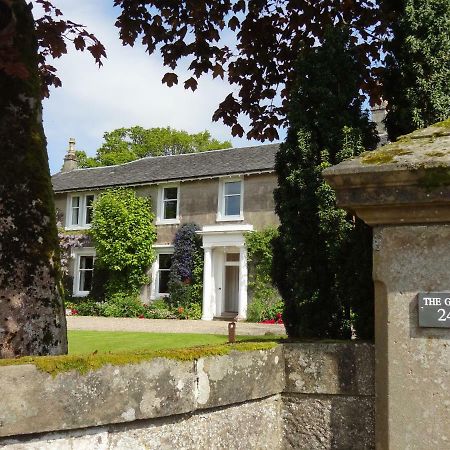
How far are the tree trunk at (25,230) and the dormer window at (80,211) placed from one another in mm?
24465

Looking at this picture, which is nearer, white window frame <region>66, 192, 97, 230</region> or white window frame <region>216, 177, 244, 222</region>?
white window frame <region>216, 177, 244, 222</region>

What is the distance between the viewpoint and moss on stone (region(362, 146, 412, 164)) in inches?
112

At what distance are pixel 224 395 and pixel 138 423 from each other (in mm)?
491

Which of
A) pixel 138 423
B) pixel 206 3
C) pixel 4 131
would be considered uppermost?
pixel 206 3

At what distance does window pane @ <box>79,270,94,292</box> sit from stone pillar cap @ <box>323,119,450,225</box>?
26509mm

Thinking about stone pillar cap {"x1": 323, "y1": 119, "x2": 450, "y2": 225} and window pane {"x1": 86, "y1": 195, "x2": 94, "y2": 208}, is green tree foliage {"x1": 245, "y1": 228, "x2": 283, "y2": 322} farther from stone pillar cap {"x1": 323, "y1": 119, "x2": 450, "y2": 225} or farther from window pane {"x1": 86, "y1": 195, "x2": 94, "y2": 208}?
stone pillar cap {"x1": 323, "y1": 119, "x2": 450, "y2": 225}

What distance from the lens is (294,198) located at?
3867mm

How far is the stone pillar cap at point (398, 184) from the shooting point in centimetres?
270

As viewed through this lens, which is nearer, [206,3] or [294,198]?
[294,198]

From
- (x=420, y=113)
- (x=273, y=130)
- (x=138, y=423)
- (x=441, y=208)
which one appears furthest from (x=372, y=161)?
(x=273, y=130)

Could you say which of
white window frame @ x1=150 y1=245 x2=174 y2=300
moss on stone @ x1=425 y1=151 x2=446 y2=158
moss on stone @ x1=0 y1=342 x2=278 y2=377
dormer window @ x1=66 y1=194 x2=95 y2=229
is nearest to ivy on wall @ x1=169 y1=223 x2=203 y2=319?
white window frame @ x1=150 y1=245 x2=174 y2=300

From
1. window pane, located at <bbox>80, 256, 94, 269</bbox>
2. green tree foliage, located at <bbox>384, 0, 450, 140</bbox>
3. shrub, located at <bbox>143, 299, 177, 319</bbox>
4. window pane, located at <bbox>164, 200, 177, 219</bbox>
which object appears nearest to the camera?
green tree foliage, located at <bbox>384, 0, 450, 140</bbox>

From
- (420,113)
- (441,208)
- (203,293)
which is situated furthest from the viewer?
(203,293)

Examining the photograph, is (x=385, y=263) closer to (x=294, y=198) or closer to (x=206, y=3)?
(x=294, y=198)
